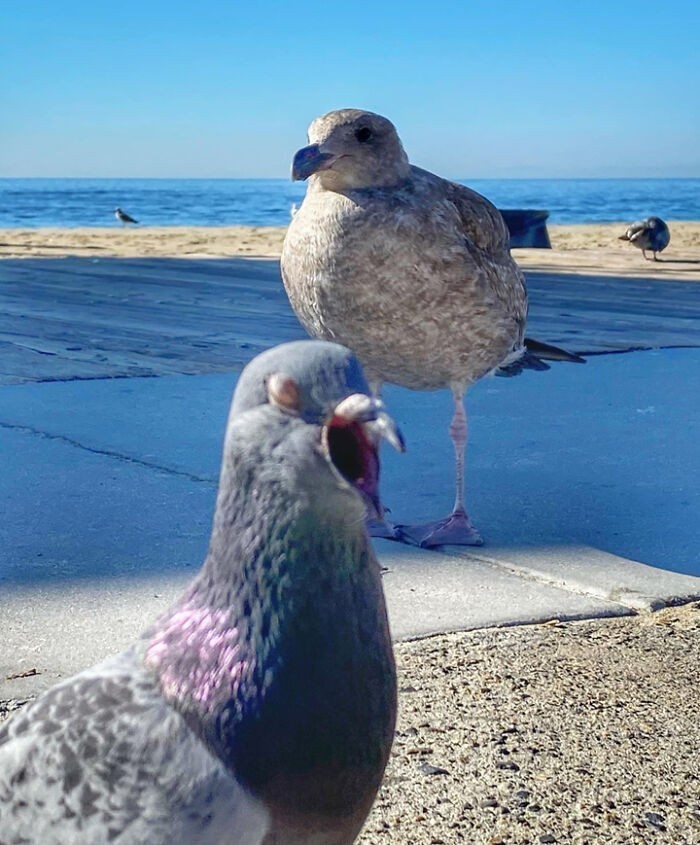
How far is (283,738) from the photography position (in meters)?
1.95

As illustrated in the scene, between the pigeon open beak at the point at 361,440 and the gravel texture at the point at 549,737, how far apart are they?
4.37ft

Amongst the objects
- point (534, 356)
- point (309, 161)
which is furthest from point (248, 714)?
point (534, 356)

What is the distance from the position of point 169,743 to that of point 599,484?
377cm

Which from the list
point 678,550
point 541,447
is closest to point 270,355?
point 678,550

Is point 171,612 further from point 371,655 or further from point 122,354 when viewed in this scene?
point 122,354

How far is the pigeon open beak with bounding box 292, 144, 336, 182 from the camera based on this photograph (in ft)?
15.1

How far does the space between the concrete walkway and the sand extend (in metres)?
8.66

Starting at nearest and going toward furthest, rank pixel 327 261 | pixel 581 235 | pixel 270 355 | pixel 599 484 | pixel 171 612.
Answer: pixel 270 355 → pixel 171 612 → pixel 327 261 → pixel 599 484 → pixel 581 235

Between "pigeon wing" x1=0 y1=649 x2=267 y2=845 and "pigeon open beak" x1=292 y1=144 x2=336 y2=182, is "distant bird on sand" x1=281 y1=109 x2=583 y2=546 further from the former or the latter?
"pigeon wing" x1=0 y1=649 x2=267 y2=845

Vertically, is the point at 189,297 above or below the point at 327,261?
below

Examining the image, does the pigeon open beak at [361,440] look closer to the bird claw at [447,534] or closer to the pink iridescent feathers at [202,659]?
the pink iridescent feathers at [202,659]

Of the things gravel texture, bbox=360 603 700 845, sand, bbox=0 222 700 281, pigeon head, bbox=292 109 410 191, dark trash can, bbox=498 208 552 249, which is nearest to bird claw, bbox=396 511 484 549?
gravel texture, bbox=360 603 700 845

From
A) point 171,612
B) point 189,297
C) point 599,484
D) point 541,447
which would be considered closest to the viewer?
point 171,612

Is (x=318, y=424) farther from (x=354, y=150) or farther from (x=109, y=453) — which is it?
(x=109, y=453)
